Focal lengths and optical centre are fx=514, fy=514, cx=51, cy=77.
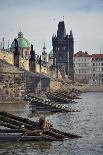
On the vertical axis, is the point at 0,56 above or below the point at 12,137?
above

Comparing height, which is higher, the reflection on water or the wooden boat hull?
the reflection on water

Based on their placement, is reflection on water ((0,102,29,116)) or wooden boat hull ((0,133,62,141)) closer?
wooden boat hull ((0,133,62,141))

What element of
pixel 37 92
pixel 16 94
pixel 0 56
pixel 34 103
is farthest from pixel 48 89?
pixel 34 103

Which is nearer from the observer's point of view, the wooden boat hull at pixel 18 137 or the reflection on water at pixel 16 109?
the wooden boat hull at pixel 18 137

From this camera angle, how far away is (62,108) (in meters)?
70.7

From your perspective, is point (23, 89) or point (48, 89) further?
point (48, 89)

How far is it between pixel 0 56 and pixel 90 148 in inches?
2462

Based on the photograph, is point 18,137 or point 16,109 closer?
point 18,137

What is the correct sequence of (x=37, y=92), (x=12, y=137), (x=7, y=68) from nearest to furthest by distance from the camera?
(x=12, y=137)
(x=7, y=68)
(x=37, y=92)

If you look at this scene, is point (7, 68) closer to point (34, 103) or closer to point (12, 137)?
point (34, 103)

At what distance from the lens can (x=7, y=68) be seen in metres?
85.8

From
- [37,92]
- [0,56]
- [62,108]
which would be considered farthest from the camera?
[37,92]

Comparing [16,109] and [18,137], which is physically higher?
[16,109]

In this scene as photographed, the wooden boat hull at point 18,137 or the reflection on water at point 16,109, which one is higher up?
the reflection on water at point 16,109
